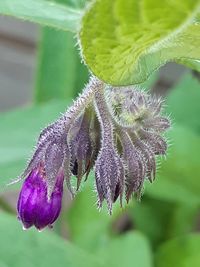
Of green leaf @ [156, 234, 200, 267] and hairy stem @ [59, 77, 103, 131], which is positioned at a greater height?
hairy stem @ [59, 77, 103, 131]

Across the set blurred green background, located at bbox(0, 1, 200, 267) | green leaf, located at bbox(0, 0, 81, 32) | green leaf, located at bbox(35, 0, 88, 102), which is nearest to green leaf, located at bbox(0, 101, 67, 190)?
blurred green background, located at bbox(0, 1, 200, 267)

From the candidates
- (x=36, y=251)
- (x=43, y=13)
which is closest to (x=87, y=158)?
(x=43, y=13)

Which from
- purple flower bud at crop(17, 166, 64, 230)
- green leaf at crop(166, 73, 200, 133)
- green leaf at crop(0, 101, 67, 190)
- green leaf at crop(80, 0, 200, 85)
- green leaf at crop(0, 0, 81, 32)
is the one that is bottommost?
green leaf at crop(0, 101, 67, 190)

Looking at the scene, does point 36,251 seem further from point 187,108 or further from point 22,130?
point 187,108

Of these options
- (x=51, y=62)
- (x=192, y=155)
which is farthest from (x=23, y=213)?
(x=51, y=62)

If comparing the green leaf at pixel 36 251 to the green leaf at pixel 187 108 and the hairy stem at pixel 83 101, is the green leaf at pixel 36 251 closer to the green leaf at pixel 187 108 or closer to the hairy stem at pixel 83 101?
the hairy stem at pixel 83 101

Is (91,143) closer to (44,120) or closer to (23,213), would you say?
(23,213)

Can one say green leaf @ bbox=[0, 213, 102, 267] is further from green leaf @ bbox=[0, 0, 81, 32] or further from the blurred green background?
green leaf @ bbox=[0, 0, 81, 32]
